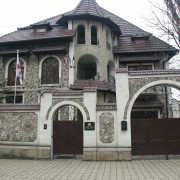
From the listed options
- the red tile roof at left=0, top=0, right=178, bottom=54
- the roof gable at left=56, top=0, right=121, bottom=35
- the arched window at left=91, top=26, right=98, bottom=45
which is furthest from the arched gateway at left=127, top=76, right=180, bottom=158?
the roof gable at left=56, top=0, right=121, bottom=35

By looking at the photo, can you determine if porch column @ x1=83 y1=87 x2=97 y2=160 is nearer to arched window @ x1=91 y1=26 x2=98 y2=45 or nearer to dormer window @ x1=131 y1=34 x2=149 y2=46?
arched window @ x1=91 y1=26 x2=98 y2=45

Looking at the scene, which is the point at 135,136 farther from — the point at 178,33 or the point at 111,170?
the point at 178,33

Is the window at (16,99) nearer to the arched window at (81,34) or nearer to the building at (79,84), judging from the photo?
the building at (79,84)

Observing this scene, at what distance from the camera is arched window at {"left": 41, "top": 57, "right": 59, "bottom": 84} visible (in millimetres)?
18775

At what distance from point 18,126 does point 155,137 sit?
7.08 m

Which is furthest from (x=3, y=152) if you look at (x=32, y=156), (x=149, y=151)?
(x=149, y=151)

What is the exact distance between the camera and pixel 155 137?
12.7 m

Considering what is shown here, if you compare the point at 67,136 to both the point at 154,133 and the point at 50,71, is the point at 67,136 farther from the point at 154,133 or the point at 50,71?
the point at 50,71

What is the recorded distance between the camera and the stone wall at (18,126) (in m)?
13.3

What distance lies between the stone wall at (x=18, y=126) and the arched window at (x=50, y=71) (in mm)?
5564

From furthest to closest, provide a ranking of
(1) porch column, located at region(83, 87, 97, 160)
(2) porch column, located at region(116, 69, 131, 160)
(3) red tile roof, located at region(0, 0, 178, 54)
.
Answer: (3) red tile roof, located at region(0, 0, 178, 54) < (1) porch column, located at region(83, 87, 97, 160) < (2) porch column, located at region(116, 69, 131, 160)

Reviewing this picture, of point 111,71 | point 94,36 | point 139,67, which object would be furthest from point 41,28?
point 139,67

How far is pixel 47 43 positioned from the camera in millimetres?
19250

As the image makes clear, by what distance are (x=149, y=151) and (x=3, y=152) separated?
7507mm
